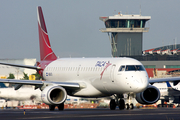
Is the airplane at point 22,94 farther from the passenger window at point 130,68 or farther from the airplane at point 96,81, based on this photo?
the passenger window at point 130,68

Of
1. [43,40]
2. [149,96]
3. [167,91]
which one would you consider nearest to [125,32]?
[167,91]

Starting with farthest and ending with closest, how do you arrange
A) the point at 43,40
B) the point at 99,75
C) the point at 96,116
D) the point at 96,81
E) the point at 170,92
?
the point at 170,92
the point at 43,40
the point at 96,81
the point at 99,75
the point at 96,116

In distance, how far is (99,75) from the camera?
37062 millimetres

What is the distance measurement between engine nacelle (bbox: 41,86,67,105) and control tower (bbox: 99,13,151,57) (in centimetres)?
12123

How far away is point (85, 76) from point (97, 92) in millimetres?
2179

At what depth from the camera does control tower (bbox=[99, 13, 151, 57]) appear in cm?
15850

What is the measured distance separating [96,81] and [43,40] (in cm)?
1489

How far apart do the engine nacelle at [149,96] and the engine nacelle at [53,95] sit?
23.0ft

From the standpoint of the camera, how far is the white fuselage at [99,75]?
33.4 metres

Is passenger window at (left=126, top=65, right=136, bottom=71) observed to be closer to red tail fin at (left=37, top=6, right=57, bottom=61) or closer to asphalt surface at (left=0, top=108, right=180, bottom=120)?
asphalt surface at (left=0, top=108, right=180, bottom=120)

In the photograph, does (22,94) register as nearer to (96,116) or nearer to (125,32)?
(96,116)

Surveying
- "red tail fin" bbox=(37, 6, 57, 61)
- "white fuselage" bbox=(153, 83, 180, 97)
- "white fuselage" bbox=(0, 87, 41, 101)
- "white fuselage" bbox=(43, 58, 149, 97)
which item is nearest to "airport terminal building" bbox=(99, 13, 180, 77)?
"white fuselage" bbox=(153, 83, 180, 97)

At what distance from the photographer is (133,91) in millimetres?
33344

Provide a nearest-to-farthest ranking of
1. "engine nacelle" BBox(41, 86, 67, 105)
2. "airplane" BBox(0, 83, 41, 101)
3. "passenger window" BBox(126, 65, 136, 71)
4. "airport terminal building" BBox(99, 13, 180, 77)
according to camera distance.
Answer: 1. "passenger window" BBox(126, 65, 136, 71)
2. "engine nacelle" BBox(41, 86, 67, 105)
3. "airplane" BBox(0, 83, 41, 101)
4. "airport terminal building" BBox(99, 13, 180, 77)
